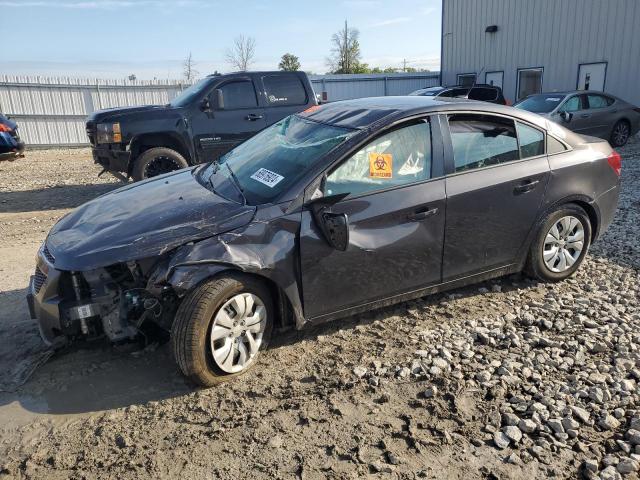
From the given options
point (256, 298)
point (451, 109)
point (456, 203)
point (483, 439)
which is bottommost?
point (483, 439)

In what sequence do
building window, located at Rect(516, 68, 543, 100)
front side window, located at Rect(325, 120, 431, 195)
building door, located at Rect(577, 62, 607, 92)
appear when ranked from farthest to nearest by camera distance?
1. building window, located at Rect(516, 68, 543, 100)
2. building door, located at Rect(577, 62, 607, 92)
3. front side window, located at Rect(325, 120, 431, 195)

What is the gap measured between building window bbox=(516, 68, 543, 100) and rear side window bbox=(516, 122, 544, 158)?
18.0 metres

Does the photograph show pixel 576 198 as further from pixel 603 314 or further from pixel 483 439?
pixel 483 439

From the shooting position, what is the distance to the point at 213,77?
8930 millimetres

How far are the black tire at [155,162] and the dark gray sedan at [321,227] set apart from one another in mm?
3871

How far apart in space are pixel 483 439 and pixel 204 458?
4.98 feet

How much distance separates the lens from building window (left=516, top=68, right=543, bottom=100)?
20.5m

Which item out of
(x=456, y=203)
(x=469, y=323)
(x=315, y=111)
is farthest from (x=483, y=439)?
(x=315, y=111)

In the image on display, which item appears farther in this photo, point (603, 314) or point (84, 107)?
point (84, 107)

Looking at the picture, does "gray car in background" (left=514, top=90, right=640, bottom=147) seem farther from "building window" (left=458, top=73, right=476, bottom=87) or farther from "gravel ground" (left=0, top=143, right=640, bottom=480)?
"building window" (left=458, top=73, right=476, bottom=87)

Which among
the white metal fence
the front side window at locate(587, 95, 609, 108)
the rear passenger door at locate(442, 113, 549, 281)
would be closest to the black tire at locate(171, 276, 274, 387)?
the rear passenger door at locate(442, 113, 549, 281)

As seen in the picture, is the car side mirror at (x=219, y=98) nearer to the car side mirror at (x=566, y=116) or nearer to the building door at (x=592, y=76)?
the car side mirror at (x=566, y=116)

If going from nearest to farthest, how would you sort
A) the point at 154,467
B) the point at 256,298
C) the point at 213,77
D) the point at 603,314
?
the point at 154,467 → the point at 256,298 → the point at 603,314 → the point at 213,77

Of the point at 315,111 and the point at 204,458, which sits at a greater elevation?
the point at 315,111
